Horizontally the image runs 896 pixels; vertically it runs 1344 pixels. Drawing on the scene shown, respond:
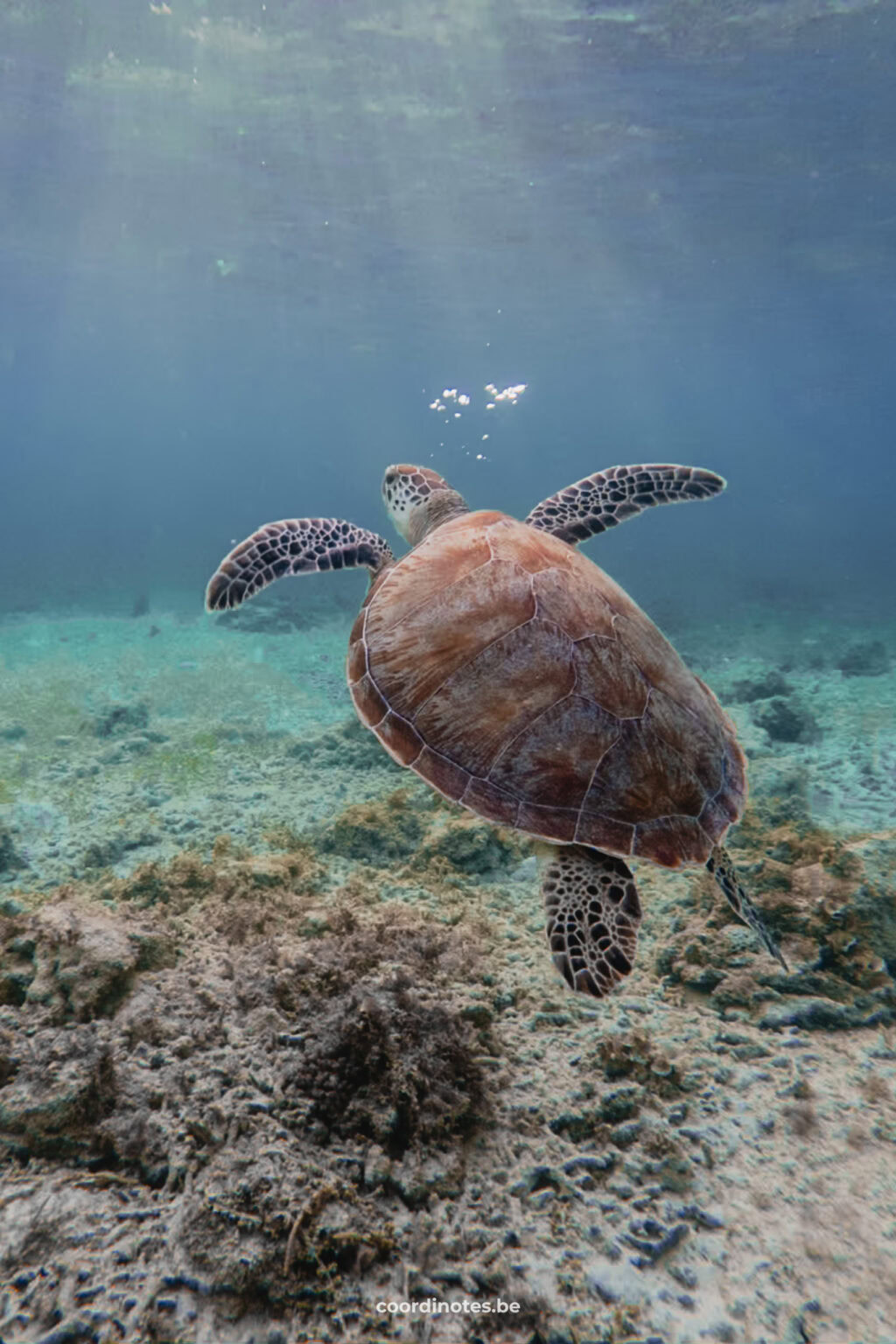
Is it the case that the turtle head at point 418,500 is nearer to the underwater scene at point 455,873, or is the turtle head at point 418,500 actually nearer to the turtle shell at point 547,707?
the underwater scene at point 455,873

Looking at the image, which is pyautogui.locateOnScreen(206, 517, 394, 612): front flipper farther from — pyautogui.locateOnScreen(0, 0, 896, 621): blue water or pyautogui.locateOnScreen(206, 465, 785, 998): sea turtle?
pyautogui.locateOnScreen(0, 0, 896, 621): blue water

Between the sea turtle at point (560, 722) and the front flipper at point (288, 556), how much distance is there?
89 centimetres

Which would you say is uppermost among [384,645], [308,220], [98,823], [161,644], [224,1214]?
[308,220]

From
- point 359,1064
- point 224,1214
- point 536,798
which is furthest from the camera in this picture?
point 536,798

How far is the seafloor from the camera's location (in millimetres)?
1613

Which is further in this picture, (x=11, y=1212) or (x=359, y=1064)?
(x=359, y=1064)

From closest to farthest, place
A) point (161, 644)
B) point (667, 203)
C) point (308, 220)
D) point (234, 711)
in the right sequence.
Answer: point (234, 711)
point (161, 644)
point (667, 203)
point (308, 220)

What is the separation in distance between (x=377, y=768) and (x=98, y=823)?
8.68 ft

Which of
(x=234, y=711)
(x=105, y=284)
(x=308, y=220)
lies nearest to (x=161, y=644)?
(x=234, y=711)

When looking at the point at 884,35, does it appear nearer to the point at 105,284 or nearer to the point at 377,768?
the point at 377,768

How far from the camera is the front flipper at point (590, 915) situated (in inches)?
97.6

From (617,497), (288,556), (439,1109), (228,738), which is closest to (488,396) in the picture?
(228,738)

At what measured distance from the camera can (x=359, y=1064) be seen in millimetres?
2127

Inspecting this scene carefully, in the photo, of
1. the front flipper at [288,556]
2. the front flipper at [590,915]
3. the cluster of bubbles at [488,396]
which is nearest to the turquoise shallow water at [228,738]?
the front flipper at [288,556]
